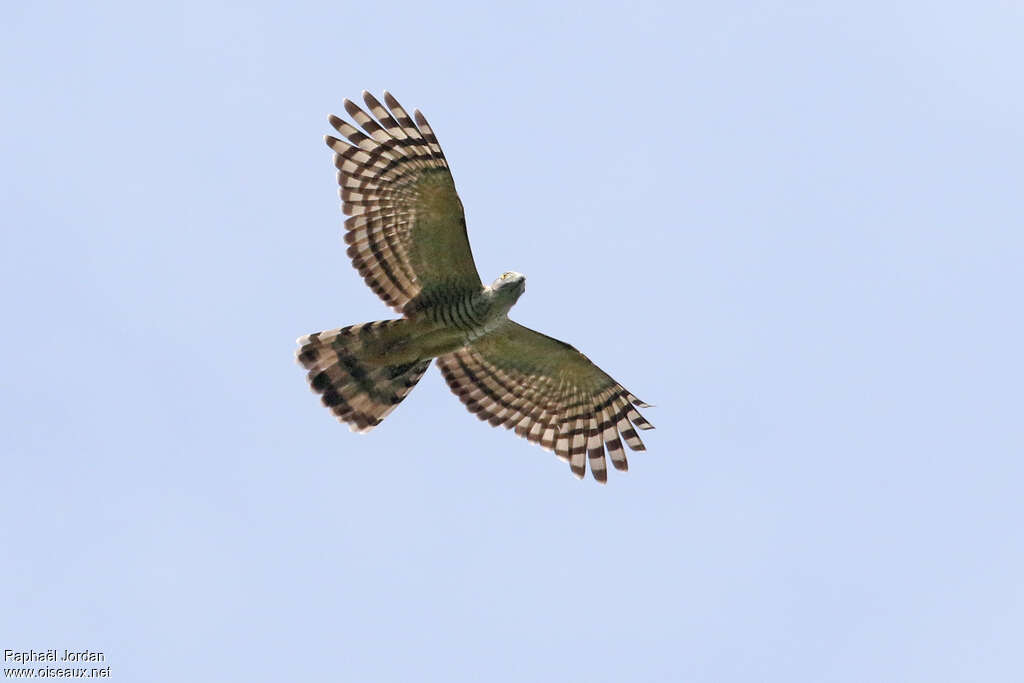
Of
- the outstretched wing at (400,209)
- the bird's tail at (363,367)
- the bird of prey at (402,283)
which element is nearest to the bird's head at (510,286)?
the bird of prey at (402,283)

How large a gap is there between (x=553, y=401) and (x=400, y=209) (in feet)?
11.7

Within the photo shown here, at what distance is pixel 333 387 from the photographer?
19188 mm

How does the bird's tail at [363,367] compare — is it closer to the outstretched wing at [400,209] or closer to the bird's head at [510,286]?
the outstretched wing at [400,209]

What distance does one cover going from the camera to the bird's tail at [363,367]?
735 inches

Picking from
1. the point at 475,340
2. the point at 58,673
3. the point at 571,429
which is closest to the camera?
the point at 58,673

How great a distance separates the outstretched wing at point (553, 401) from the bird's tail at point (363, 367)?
2.92 feet

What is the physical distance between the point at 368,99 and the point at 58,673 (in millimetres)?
7824

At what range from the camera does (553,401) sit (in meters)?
20.4

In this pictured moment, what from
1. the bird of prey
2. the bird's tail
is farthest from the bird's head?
the bird's tail

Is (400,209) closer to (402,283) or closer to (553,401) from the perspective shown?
(402,283)

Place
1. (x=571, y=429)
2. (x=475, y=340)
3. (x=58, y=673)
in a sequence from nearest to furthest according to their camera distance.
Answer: (x=58, y=673)
(x=475, y=340)
(x=571, y=429)

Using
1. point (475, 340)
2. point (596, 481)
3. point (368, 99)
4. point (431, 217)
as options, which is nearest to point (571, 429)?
point (596, 481)

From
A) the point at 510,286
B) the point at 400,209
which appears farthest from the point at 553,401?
the point at 400,209

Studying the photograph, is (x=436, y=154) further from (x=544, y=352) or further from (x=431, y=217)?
(x=544, y=352)
